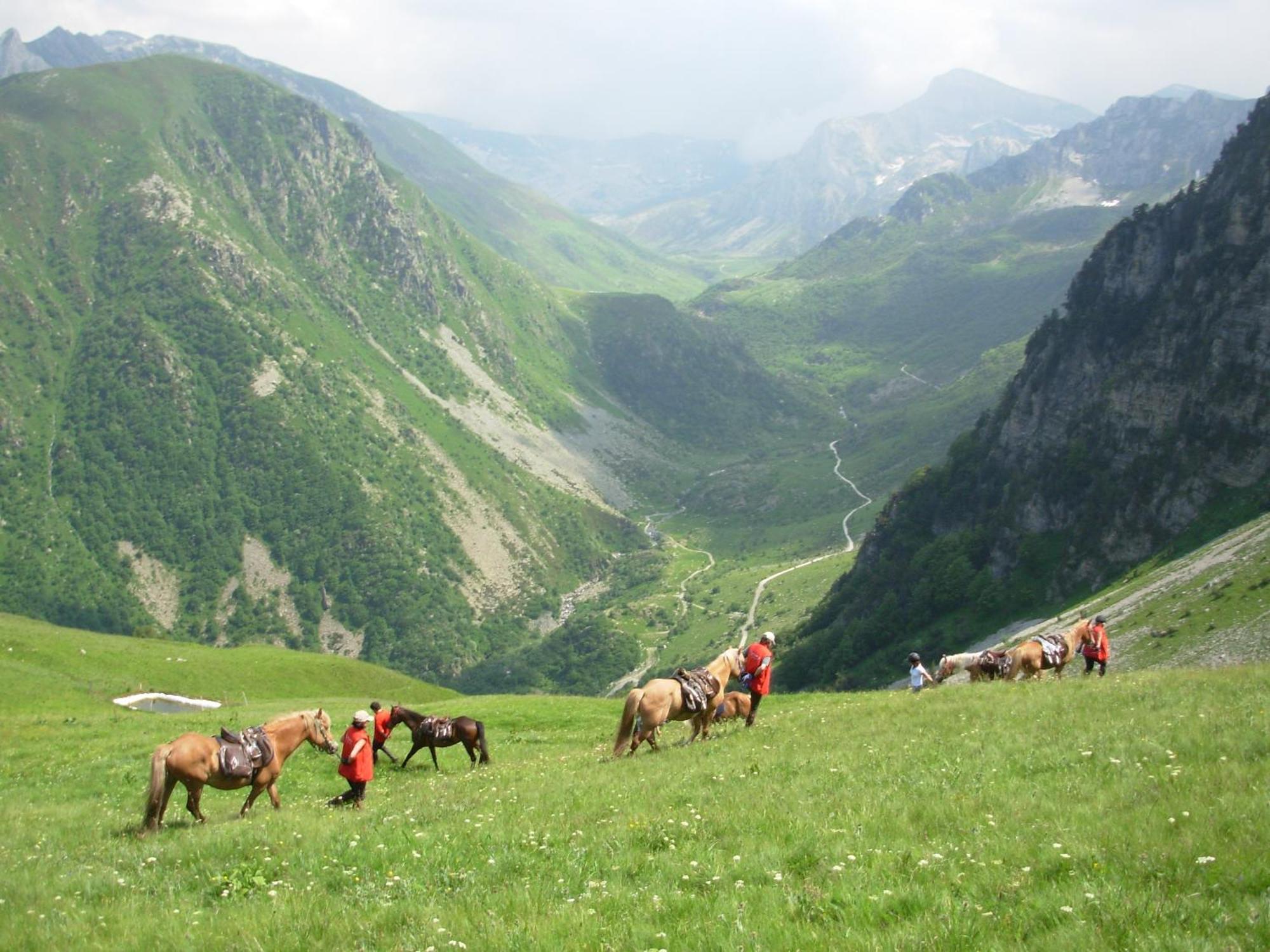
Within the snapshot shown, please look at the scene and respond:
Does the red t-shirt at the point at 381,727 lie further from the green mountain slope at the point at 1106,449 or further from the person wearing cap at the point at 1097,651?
the green mountain slope at the point at 1106,449

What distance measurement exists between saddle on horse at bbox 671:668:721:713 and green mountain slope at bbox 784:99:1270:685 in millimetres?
69230

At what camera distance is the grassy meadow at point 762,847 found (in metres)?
9.55

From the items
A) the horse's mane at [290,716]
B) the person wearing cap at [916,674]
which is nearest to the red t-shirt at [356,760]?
the horse's mane at [290,716]

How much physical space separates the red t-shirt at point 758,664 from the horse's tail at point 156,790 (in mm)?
16220

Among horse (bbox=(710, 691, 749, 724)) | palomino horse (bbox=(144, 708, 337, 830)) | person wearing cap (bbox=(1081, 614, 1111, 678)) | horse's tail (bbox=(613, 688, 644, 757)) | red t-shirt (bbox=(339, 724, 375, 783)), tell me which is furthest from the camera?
person wearing cap (bbox=(1081, 614, 1111, 678))

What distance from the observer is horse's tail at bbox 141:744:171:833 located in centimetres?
1966

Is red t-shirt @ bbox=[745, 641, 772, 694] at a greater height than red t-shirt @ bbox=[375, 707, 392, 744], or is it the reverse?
red t-shirt @ bbox=[745, 641, 772, 694]

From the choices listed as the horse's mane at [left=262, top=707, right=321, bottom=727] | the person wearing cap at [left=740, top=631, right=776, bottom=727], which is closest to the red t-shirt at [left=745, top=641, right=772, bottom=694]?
the person wearing cap at [left=740, top=631, right=776, bottom=727]

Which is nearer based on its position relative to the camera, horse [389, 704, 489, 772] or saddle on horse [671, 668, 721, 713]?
saddle on horse [671, 668, 721, 713]

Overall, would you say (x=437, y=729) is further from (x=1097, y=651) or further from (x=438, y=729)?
(x=1097, y=651)

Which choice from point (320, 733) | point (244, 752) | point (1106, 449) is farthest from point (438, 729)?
point (1106, 449)

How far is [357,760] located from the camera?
2236cm

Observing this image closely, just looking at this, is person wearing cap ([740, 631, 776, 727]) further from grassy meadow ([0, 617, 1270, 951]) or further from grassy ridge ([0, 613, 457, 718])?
grassy ridge ([0, 613, 457, 718])

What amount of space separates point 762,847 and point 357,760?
13.3 m
